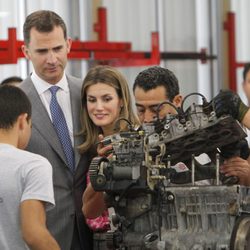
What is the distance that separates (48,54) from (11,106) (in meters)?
0.63

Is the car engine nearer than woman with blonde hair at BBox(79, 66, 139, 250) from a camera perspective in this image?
Yes

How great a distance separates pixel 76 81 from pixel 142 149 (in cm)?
108

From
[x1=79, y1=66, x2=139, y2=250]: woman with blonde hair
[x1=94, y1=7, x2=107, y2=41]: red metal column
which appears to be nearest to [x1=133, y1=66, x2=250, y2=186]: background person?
[x1=79, y1=66, x2=139, y2=250]: woman with blonde hair

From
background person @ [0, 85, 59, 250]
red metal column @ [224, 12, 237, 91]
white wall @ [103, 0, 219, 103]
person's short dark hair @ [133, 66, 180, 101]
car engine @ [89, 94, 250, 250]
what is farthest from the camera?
red metal column @ [224, 12, 237, 91]

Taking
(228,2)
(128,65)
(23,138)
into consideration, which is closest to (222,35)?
(228,2)

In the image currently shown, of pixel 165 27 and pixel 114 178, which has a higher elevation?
pixel 165 27

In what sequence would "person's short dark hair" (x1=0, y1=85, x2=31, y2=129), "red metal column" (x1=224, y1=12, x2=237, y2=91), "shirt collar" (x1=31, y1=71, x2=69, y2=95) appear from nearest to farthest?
"person's short dark hair" (x1=0, y1=85, x2=31, y2=129)
"shirt collar" (x1=31, y1=71, x2=69, y2=95)
"red metal column" (x1=224, y1=12, x2=237, y2=91)

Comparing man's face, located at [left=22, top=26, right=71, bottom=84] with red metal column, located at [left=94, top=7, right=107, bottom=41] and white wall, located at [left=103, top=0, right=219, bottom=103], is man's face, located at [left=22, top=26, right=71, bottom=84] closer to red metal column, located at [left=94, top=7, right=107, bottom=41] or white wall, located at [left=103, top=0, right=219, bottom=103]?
red metal column, located at [left=94, top=7, right=107, bottom=41]

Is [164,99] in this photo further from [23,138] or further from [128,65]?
[128,65]

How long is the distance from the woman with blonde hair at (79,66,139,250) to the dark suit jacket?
7cm

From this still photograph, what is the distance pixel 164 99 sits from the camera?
150 inches

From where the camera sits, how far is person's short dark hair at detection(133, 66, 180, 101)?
3842 millimetres

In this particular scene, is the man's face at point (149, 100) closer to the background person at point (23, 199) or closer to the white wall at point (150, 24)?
the background person at point (23, 199)

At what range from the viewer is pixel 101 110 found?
155 inches
